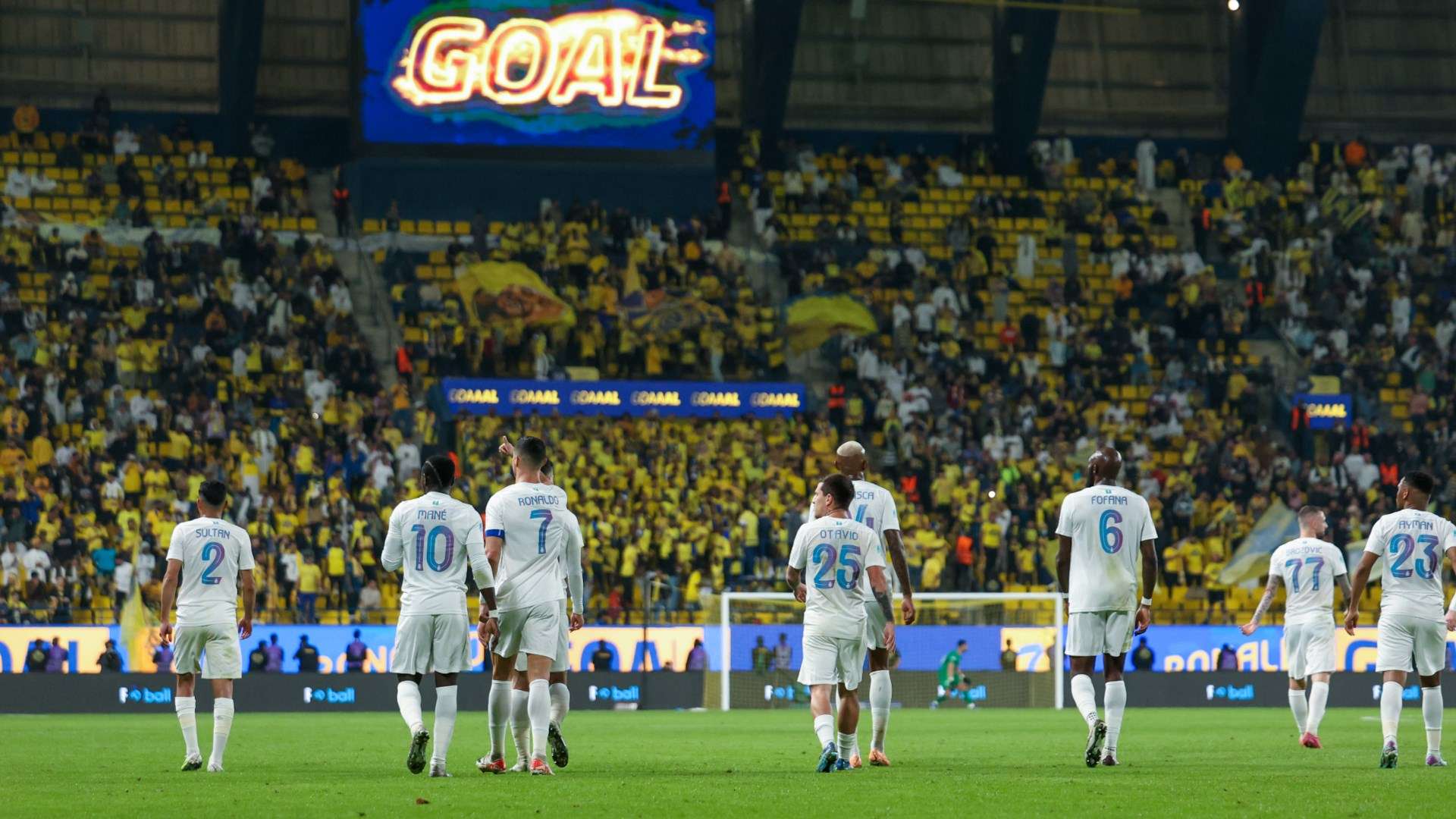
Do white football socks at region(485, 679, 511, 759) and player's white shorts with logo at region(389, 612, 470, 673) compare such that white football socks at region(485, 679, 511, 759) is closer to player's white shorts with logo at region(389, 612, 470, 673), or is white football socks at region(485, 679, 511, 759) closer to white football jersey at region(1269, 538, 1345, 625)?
player's white shorts with logo at region(389, 612, 470, 673)

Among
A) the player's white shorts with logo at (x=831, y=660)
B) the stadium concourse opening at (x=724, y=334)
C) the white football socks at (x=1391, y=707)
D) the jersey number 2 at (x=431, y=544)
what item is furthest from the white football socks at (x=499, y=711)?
the white football socks at (x=1391, y=707)

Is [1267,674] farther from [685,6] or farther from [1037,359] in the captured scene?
[685,6]

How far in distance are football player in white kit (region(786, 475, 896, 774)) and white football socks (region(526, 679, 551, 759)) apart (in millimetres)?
1893

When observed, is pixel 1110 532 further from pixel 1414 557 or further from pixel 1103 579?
pixel 1414 557

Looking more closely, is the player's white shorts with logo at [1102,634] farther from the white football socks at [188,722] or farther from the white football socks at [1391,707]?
the white football socks at [188,722]

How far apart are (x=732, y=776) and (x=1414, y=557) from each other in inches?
222

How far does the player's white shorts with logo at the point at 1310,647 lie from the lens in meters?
20.8

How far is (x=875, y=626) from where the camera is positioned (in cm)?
1642

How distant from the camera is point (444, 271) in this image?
44875 millimetres

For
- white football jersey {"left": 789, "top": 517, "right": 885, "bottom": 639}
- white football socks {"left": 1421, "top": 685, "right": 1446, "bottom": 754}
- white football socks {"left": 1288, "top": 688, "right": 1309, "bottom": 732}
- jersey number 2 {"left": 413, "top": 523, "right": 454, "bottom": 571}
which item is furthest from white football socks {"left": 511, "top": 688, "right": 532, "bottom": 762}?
white football socks {"left": 1288, "top": 688, "right": 1309, "bottom": 732}

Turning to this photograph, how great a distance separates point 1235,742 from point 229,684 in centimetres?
1034

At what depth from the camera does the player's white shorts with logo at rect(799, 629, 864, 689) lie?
1523cm

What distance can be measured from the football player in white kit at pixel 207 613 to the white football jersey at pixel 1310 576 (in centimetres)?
1021

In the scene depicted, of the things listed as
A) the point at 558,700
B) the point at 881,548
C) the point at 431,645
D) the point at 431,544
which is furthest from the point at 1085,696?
the point at 431,544
